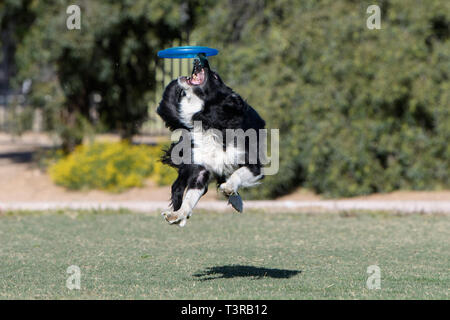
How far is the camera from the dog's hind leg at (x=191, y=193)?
6398 millimetres

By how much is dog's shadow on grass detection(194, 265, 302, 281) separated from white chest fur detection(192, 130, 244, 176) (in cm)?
133

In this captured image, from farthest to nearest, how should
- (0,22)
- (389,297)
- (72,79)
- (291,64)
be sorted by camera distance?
(0,22) < (72,79) < (291,64) < (389,297)

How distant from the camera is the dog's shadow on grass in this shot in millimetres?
7555

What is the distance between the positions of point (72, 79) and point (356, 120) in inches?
276

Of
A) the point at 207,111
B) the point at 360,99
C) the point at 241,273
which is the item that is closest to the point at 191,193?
the point at 207,111

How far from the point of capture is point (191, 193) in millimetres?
6605

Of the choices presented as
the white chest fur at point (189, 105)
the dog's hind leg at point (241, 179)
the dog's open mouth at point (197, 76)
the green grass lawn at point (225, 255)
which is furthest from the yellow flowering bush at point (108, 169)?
the dog's open mouth at point (197, 76)

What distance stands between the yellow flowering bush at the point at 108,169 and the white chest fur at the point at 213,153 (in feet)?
30.4

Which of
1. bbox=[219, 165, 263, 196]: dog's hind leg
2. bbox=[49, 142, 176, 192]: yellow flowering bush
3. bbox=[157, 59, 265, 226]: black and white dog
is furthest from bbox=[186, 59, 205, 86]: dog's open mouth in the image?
bbox=[49, 142, 176, 192]: yellow flowering bush

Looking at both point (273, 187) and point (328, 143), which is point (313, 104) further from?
point (273, 187)

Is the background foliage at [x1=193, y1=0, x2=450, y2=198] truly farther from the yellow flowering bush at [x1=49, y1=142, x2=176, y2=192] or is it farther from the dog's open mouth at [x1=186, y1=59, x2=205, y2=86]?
the dog's open mouth at [x1=186, y1=59, x2=205, y2=86]

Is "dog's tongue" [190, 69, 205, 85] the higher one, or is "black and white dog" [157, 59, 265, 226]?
"dog's tongue" [190, 69, 205, 85]

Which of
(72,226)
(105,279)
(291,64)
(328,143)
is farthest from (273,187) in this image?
(105,279)

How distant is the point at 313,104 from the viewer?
15367 millimetres
